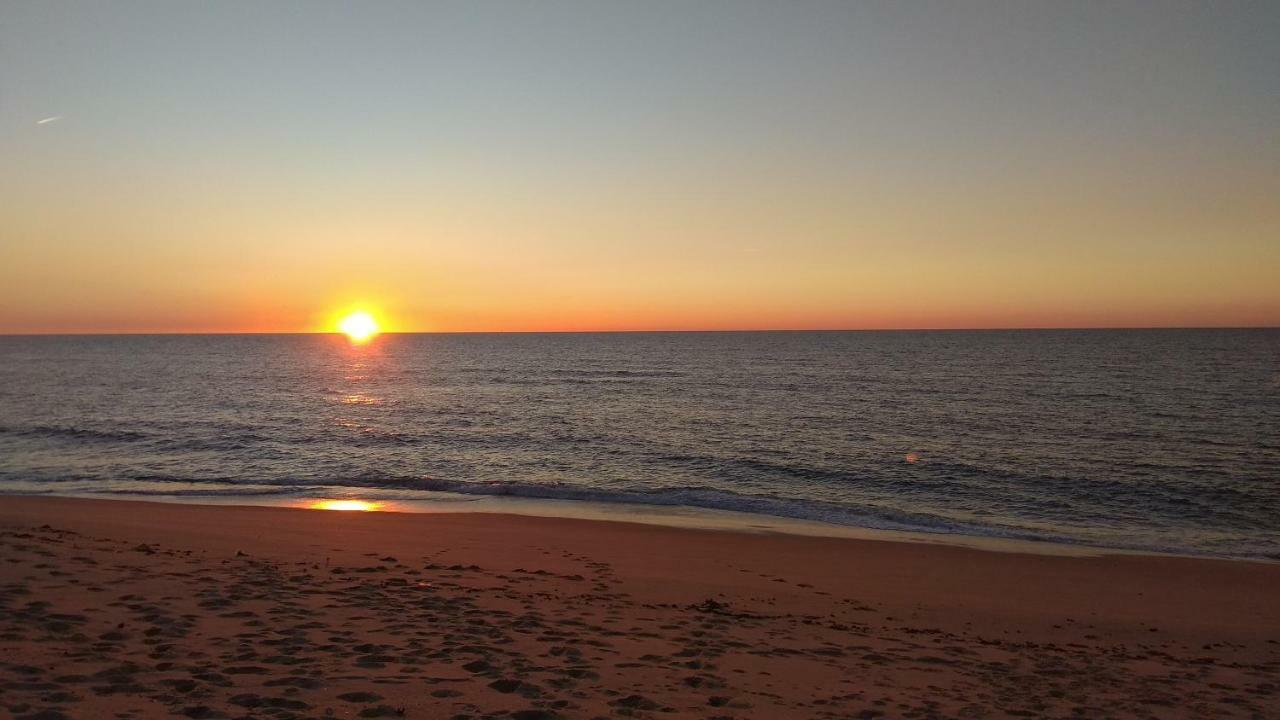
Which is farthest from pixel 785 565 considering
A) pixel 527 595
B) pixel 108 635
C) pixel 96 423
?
pixel 96 423

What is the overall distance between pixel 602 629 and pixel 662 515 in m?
11.7

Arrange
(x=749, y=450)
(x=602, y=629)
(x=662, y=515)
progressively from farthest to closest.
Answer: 1. (x=749, y=450)
2. (x=662, y=515)
3. (x=602, y=629)

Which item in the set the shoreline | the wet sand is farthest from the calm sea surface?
the wet sand

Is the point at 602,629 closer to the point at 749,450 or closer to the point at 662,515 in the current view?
the point at 662,515

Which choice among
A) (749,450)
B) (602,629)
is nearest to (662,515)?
(749,450)

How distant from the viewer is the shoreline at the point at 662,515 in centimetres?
1789

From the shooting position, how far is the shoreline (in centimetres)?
1789

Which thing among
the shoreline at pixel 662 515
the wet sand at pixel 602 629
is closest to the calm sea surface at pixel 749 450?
the shoreline at pixel 662 515

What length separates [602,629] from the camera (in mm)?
9602

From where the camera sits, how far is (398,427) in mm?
39594

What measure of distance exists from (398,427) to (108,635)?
32.3 metres

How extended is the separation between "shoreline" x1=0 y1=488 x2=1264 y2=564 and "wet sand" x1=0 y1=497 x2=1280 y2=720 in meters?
1.46

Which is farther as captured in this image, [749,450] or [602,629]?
[749,450]

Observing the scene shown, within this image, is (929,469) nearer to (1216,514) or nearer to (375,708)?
(1216,514)
